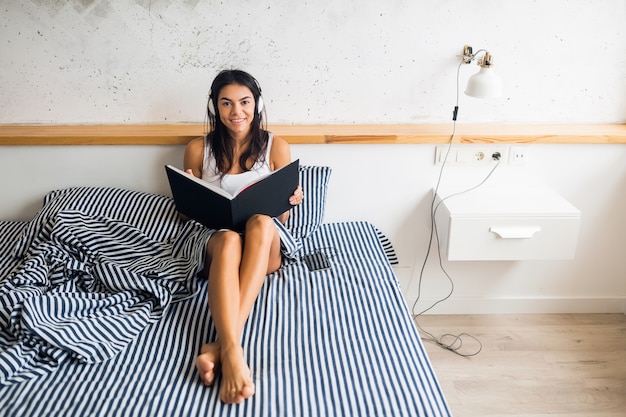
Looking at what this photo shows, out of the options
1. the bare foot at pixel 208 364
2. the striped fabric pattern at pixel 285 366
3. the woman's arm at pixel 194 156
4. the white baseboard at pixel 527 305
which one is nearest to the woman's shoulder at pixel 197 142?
the woman's arm at pixel 194 156

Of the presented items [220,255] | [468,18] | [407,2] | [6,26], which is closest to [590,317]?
[468,18]

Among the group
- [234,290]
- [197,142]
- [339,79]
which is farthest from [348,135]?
[234,290]

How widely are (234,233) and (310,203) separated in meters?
0.45

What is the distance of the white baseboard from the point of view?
219 cm

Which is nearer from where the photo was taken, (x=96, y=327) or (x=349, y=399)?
(x=349, y=399)

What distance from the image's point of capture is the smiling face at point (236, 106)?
1.75 meters

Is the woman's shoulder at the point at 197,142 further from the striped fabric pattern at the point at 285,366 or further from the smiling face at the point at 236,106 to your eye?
the striped fabric pattern at the point at 285,366

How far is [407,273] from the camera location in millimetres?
2191

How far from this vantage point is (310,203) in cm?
195

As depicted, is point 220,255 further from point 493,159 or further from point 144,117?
point 493,159

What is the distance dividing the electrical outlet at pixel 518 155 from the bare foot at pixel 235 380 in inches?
50.5

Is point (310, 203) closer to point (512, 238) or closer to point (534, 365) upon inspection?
point (512, 238)

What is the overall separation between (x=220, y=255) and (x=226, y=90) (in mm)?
572

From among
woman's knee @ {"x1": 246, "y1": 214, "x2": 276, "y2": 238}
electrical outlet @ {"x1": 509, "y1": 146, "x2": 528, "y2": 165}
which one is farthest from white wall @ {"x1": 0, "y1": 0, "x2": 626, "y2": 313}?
woman's knee @ {"x1": 246, "y1": 214, "x2": 276, "y2": 238}
